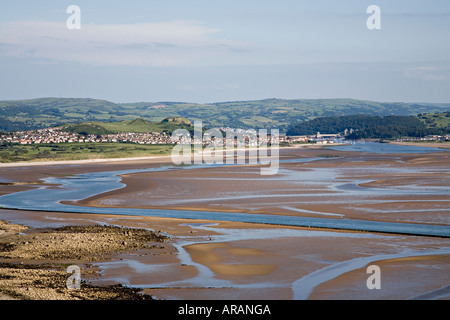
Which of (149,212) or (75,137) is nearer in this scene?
(149,212)

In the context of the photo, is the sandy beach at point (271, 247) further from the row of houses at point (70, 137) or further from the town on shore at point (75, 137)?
the row of houses at point (70, 137)

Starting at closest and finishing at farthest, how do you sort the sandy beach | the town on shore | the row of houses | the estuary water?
the sandy beach
the estuary water
the town on shore
the row of houses

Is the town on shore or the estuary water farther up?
the town on shore

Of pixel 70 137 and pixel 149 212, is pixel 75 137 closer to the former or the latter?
pixel 70 137

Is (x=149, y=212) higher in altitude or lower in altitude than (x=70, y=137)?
lower

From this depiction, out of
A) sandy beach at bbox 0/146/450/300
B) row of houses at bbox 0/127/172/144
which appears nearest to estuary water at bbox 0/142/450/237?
sandy beach at bbox 0/146/450/300

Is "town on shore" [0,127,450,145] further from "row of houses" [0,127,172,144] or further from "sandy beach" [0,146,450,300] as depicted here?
"sandy beach" [0,146,450,300]

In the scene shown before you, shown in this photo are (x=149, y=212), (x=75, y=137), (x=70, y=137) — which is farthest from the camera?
(x=70, y=137)

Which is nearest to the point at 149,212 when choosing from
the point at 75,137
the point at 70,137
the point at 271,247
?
the point at 271,247

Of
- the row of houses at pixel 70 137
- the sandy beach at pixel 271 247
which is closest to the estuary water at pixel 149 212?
the sandy beach at pixel 271 247
